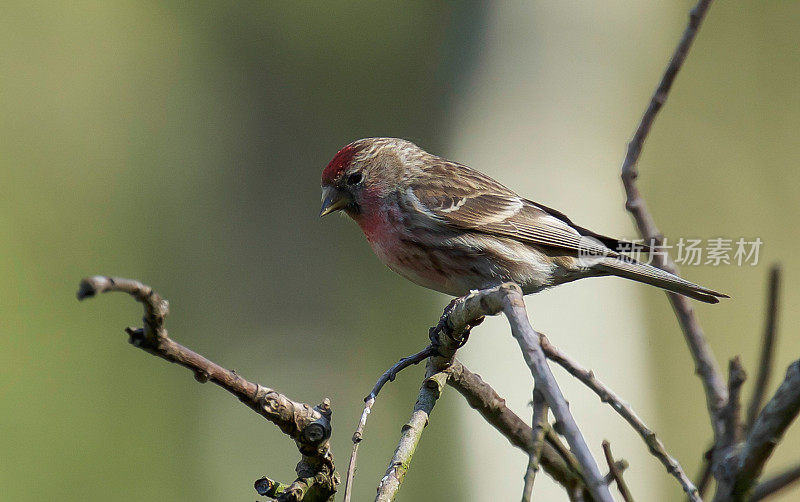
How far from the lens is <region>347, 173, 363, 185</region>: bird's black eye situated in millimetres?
4223

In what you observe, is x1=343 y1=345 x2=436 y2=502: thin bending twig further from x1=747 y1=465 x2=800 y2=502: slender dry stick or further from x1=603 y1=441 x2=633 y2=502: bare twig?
x1=747 y1=465 x2=800 y2=502: slender dry stick

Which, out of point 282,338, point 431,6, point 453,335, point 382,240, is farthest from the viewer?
point 431,6

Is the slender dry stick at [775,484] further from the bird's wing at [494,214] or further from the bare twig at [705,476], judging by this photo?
the bird's wing at [494,214]

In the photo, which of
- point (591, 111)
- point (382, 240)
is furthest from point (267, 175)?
point (382, 240)

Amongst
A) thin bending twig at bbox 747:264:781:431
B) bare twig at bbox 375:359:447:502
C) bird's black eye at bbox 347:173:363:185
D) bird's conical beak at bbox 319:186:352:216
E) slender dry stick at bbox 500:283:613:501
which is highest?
bird's black eye at bbox 347:173:363:185

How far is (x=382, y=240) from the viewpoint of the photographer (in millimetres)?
3945

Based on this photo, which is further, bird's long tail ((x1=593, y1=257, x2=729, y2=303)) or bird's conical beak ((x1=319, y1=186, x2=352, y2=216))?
bird's conical beak ((x1=319, y1=186, x2=352, y2=216))

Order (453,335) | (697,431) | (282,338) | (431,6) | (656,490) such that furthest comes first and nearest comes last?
(431,6) → (282,338) → (697,431) → (656,490) → (453,335)

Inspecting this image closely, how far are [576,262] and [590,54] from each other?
6040 millimetres

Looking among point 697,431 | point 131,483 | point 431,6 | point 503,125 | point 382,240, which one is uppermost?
point 431,6

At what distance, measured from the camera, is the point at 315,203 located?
36.3 ft

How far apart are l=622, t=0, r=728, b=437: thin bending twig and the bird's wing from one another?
967 mm

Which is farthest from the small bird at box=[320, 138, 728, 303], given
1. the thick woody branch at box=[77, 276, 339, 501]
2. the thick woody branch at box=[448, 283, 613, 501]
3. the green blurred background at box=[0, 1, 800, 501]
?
the green blurred background at box=[0, 1, 800, 501]

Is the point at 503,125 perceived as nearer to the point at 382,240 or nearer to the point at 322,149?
the point at 322,149
